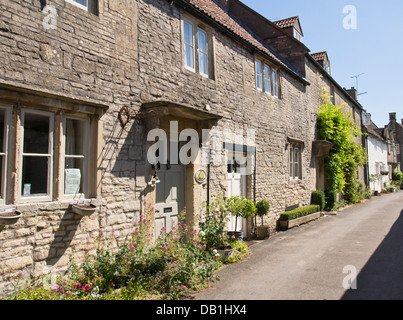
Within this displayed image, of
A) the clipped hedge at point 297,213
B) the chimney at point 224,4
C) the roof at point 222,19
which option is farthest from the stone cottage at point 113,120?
the chimney at point 224,4

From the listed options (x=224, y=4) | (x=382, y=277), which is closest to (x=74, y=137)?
(x=382, y=277)

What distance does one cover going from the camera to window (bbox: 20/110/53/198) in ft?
15.2

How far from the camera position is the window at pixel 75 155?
5180mm

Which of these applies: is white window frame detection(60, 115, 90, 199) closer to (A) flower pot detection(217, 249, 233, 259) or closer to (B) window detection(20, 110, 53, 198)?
(B) window detection(20, 110, 53, 198)

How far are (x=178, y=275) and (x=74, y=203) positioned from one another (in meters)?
2.05

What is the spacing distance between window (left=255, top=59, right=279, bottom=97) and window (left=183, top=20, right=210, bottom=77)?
9.90ft

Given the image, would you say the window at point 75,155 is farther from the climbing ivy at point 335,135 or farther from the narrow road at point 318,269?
the climbing ivy at point 335,135

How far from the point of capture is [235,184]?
32.2 ft

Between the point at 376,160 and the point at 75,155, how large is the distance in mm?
34286


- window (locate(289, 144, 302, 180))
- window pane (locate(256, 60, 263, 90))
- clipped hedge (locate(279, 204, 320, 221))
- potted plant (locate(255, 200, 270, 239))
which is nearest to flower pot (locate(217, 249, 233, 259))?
potted plant (locate(255, 200, 270, 239))

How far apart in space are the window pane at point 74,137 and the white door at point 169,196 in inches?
82.8

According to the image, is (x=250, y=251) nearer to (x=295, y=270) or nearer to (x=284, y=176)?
(x=295, y=270)
